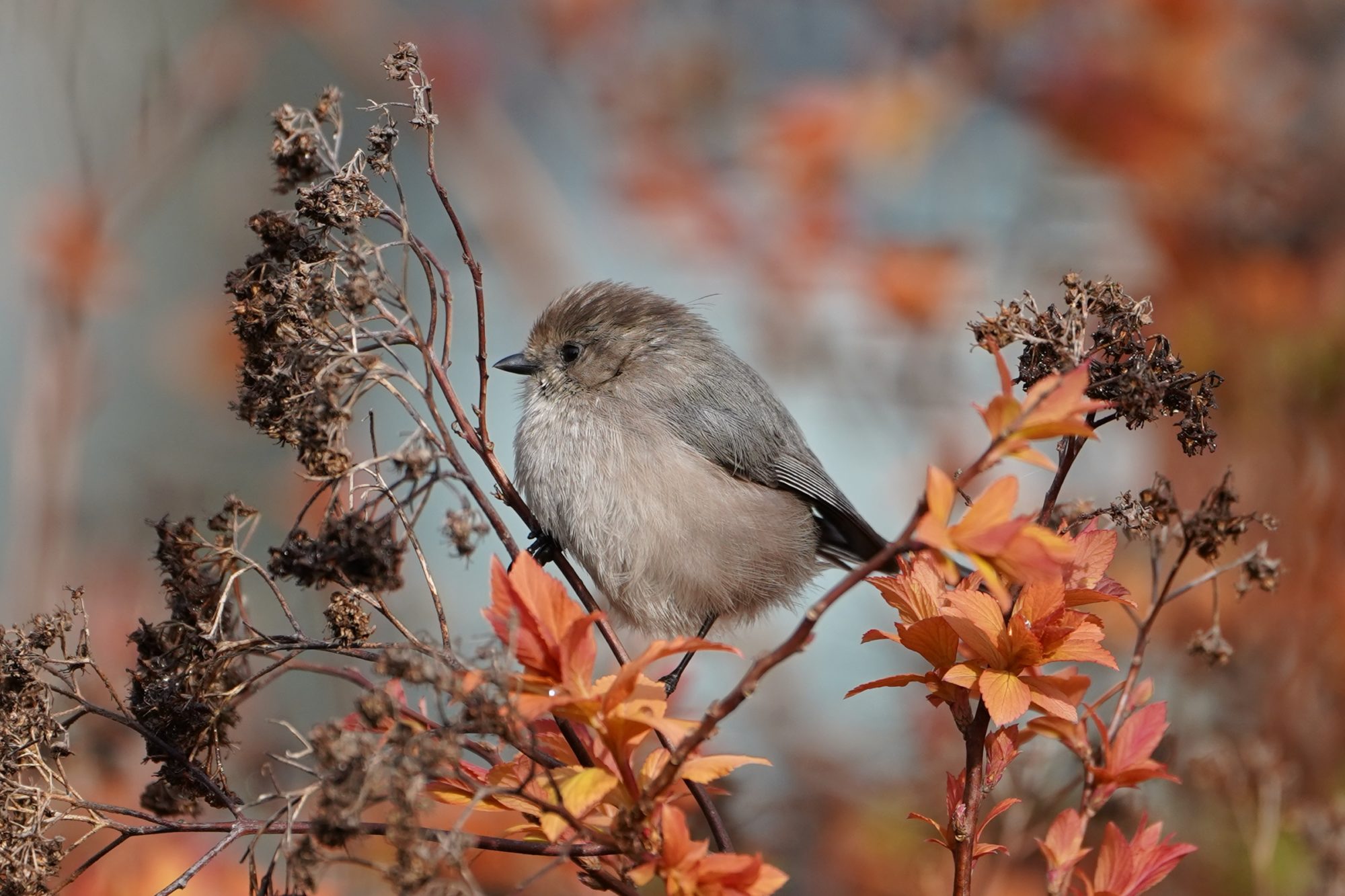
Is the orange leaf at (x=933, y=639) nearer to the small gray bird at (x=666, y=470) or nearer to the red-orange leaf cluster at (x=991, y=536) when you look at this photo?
the red-orange leaf cluster at (x=991, y=536)

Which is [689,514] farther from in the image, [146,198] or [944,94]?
[944,94]

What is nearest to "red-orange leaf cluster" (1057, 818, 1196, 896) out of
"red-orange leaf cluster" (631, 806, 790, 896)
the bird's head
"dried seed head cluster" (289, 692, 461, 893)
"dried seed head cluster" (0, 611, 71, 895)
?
"red-orange leaf cluster" (631, 806, 790, 896)

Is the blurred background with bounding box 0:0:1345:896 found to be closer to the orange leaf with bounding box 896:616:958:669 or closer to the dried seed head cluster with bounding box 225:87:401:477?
the dried seed head cluster with bounding box 225:87:401:477

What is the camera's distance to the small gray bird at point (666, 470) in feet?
9.36

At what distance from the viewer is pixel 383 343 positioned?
1420 millimetres

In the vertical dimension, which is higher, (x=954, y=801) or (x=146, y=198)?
(x=146, y=198)

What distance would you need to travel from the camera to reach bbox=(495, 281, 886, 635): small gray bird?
2.85 metres

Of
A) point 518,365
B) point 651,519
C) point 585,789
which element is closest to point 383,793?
point 585,789

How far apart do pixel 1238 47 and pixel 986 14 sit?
98 cm

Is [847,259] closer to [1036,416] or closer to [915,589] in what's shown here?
[915,589]

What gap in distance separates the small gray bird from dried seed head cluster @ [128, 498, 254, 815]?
1.39m

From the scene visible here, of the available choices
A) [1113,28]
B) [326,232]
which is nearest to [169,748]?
[326,232]

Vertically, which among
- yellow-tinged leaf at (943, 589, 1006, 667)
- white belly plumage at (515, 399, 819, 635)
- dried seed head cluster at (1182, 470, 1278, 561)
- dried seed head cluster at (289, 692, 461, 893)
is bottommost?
dried seed head cluster at (289, 692, 461, 893)

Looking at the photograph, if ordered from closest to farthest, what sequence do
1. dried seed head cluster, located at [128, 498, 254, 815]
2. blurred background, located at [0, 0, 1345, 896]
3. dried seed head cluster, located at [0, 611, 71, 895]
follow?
dried seed head cluster, located at [0, 611, 71, 895]
dried seed head cluster, located at [128, 498, 254, 815]
blurred background, located at [0, 0, 1345, 896]
